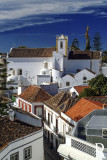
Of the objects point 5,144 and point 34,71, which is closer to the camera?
point 5,144

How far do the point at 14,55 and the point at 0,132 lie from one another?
35911 mm

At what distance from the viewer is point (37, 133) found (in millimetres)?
16344

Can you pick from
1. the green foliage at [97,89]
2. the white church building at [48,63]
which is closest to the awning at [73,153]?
the green foliage at [97,89]

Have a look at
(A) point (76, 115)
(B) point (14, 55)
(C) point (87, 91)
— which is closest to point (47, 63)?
(B) point (14, 55)

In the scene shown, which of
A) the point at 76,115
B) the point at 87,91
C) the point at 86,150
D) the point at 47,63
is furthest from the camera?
the point at 47,63

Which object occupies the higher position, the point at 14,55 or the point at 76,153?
the point at 14,55

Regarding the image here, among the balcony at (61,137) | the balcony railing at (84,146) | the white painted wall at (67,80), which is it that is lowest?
the balcony at (61,137)

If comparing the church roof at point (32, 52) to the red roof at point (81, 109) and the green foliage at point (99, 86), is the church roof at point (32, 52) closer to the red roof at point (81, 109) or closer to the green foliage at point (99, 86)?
the green foliage at point (99, 86)

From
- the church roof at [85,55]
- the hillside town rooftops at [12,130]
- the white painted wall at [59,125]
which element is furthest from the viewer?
the church roof at [85,55]

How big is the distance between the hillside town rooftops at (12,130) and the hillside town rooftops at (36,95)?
30.4 ft

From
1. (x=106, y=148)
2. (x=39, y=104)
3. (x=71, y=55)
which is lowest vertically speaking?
(x=39, y=104)

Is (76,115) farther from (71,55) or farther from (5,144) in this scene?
(71,55)

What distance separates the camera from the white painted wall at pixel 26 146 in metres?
13.9

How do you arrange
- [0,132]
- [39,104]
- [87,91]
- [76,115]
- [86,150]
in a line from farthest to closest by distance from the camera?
[87,91]
[39,104]
[76,115]
[0,132]
[86,150]
